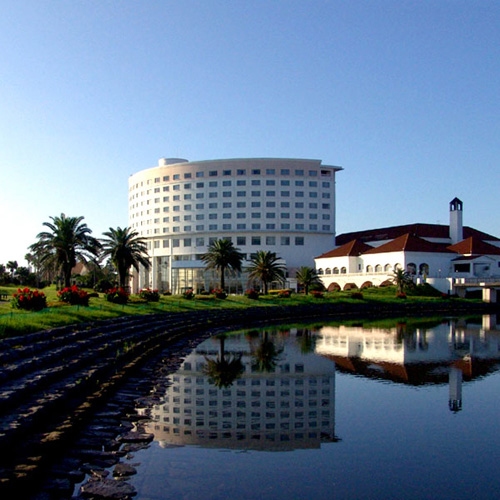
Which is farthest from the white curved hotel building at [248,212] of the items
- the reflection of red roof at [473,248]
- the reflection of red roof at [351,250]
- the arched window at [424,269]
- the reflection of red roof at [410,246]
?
the reflection of red roof at [473,248]

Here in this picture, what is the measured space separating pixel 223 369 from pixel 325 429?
1022cm

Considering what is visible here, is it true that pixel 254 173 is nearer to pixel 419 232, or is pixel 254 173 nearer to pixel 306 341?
pixel 419 232

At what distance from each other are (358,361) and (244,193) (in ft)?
274

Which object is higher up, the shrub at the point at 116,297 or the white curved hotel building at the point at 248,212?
the white curved hotel building at the point at 248,212

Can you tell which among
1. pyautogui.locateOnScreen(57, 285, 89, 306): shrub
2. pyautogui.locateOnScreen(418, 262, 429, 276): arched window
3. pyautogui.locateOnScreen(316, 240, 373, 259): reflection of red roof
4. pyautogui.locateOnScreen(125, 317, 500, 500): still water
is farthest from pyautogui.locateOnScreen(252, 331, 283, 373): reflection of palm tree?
pyautogui.locateOnScreen(316, 240, 373, 259): reflection of red roof

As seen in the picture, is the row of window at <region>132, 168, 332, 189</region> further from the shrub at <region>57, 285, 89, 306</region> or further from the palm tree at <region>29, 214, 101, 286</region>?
the shrub at <region>57, 285, 89, 306</region>

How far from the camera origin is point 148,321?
38562 mm

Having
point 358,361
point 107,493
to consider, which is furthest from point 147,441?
point 358,361

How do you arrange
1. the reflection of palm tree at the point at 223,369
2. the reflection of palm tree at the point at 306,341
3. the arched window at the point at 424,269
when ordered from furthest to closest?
the arched window at the point at 424,269, the reflection of palm tree at the point at 306,341, the reflection of palm tree at the point at 223,369

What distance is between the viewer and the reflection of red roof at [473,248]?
93000 mm

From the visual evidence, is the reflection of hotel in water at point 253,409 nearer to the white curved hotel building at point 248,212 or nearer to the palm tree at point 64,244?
the palm tree at point 64,244

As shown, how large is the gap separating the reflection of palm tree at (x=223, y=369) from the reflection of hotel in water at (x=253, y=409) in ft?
0.91

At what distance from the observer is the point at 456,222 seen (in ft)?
344

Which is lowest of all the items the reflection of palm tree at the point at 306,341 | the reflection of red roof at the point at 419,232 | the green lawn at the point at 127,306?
the reflection of palm tree at the point at 306,341
